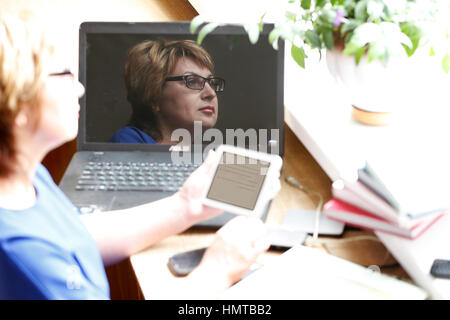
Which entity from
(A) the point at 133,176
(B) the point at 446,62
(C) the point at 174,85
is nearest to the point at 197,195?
(A) the point at 133,176

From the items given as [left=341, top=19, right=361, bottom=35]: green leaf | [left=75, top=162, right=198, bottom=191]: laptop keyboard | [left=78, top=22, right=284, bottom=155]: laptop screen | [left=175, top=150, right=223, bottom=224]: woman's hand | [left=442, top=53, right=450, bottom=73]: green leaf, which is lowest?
[left=75, top=162, right=198, bottom=191]: laptop keyboard

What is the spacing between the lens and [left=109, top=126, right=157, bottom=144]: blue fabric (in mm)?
1344

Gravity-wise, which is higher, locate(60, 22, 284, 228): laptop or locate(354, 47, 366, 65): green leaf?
locate(354, 47, 366, 65): green leaf

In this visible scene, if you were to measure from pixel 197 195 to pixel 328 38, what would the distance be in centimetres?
37

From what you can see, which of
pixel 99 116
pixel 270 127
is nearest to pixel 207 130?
pixel 270 127

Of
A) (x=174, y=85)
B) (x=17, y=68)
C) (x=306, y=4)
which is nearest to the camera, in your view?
(x=17, y=68)

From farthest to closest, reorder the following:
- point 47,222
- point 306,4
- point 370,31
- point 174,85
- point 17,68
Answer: point 174,85
point 306,4
point 370,31
point 47,222
point 17,68

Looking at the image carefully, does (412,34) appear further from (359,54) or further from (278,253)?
(278,253)

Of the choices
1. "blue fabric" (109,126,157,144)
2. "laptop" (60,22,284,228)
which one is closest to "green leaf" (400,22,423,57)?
"laptop" (60,22,284,228)

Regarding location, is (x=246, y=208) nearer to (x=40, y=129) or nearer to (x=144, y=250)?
(x=144, y=250)

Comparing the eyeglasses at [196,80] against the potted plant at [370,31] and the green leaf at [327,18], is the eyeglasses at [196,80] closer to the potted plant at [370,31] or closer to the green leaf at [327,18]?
the potted plant at [370,31]

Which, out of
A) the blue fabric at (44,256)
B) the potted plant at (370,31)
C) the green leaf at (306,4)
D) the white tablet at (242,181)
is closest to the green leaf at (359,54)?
the potted plant at (370,31)

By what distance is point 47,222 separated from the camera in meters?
0.93

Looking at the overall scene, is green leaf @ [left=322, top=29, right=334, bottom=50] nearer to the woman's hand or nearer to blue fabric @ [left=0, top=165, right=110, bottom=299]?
the woman's hand
